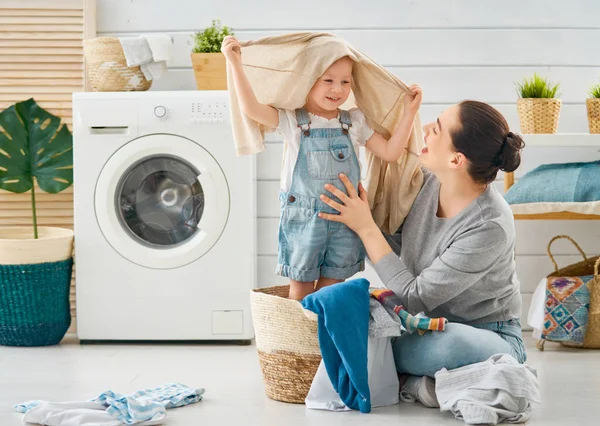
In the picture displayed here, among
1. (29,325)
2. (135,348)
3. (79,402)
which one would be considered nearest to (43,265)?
(29,325)

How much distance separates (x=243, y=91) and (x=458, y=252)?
683 millimetres

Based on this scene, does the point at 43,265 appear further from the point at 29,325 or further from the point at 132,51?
the point at 132,51

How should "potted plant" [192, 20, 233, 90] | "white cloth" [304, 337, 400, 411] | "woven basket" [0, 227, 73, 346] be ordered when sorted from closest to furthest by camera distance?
"white cloth" [304, 337, 400, 411] → "woven basket" [0, 227, 73, 346] → "potted plant" [192, 20, 233, 90]

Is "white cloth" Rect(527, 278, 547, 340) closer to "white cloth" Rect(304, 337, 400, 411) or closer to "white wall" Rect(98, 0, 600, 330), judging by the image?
"white wall" Rect(98, 0, 600, 330)

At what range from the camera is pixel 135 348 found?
308cm

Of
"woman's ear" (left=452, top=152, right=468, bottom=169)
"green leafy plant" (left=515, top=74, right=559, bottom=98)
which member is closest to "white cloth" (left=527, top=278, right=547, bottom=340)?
"green leafy plant" (left=515, top=74, right=559, bottom=98)

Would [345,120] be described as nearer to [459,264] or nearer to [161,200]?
[459,264]

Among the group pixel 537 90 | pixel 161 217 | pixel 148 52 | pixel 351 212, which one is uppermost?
pixel 148 52

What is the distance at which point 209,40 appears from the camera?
10.5 feet

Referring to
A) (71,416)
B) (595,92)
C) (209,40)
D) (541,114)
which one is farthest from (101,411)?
(595,92)

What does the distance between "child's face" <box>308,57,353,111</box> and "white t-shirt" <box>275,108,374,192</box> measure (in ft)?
0.17

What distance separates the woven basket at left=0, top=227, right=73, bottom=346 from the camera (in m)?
3.04

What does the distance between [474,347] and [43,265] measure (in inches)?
65.1

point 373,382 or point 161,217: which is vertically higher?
point 161,217
